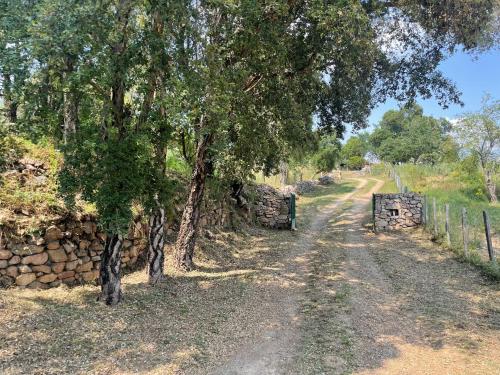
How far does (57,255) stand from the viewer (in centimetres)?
880

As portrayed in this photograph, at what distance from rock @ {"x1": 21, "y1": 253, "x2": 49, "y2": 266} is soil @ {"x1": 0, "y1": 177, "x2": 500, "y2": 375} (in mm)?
600

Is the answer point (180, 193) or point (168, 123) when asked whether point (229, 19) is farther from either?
point (180, 193)

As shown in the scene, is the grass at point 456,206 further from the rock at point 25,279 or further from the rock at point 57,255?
the rock at point 25,279

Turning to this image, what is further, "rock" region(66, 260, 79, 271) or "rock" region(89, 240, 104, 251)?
"rock" region(89, 240, 104, 251)

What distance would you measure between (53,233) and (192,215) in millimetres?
4277

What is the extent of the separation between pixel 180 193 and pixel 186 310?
21.1 feet

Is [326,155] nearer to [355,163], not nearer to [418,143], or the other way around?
[355,163]

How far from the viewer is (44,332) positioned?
22.2ft

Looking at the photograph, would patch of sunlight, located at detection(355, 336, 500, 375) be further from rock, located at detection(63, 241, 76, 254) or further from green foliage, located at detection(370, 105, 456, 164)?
green foliage, located at detection(370, 105, 456, 164)

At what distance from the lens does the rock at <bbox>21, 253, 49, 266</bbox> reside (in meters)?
8.26

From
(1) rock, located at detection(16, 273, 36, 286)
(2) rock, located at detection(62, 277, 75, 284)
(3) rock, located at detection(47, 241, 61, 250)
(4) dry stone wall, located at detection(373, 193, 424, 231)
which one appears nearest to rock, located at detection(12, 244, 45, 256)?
(3) rock, located at detection(47, 241, 61, 250)

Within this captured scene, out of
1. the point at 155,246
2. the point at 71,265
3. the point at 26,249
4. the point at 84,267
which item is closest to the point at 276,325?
the point at 155,246

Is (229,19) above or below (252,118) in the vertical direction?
above

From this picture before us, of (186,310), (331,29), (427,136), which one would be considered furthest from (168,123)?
(427,136)
